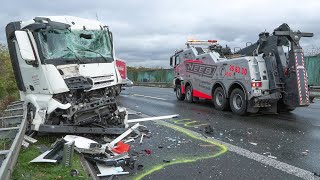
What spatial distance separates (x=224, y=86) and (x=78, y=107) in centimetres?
636

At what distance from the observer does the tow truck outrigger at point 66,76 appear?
7.11m

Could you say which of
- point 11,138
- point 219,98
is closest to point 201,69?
point 219,98

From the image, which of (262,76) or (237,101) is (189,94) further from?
(262,76)

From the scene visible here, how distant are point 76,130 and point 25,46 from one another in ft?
6.82

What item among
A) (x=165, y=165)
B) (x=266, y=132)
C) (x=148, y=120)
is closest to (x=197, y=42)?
(x=148, y=120)

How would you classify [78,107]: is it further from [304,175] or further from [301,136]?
[301,136]

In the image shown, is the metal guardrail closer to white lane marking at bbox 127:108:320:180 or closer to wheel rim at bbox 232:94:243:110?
white lane marking at bbox 127:108:320:180

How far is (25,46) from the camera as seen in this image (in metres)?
7.23

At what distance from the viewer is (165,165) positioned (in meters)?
5.64

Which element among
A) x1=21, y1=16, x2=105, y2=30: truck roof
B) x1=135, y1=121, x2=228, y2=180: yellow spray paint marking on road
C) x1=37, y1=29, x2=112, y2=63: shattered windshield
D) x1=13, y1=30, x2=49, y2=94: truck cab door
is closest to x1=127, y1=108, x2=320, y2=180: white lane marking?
x1=135, y1=121, x2=228, y2=180: yellow spray paint marking on road

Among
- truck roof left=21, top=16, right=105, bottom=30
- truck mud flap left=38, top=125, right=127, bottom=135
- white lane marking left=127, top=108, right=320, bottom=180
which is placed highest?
truck roof left=21, top=16, right=105, bottom=30

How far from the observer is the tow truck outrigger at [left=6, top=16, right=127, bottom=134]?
23.3ft

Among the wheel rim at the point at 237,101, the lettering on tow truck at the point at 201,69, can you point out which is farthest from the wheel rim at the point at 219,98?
the wheel rim at the point at 237,101

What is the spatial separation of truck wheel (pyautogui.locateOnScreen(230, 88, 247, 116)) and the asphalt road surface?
429 millimetres
